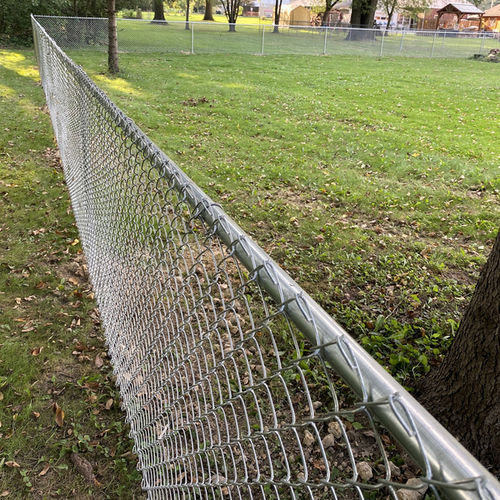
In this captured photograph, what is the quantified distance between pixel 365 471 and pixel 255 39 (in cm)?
2372

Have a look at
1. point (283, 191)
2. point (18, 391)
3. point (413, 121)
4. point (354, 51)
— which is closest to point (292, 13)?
point (354, 51)

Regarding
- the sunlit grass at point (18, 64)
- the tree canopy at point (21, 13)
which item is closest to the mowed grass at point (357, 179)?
the sunlit grass at point (18, 64)

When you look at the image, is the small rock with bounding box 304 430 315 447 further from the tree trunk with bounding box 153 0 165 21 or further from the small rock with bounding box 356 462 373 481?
the tree trunk with bounding box 153 0 165 21

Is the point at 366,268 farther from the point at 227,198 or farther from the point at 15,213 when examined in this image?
the point at 15,213

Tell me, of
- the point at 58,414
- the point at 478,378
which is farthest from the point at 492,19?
the point at 58,414

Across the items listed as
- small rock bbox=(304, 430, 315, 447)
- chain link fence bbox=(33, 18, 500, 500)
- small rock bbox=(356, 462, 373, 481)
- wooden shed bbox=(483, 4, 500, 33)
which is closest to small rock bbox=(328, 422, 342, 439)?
chain link fence bbox=(33, 18, 500, 500)

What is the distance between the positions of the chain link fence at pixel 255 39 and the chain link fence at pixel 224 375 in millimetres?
16468

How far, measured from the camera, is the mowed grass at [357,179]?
412cm

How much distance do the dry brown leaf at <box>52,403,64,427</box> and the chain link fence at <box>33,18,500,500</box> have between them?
379 mm

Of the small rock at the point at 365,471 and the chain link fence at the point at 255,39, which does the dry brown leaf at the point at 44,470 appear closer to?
the small rock at the point at 365,471

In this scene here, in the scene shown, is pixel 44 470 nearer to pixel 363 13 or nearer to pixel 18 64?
pixel 18 64

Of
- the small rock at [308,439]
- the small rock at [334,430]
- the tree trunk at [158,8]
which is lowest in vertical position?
the small rock at [308,439]

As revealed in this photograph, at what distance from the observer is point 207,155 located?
7773mm

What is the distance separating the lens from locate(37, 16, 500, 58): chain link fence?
1912cm
